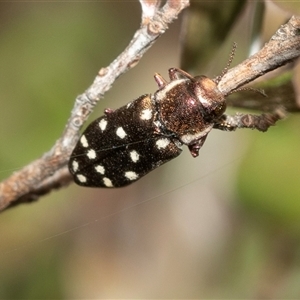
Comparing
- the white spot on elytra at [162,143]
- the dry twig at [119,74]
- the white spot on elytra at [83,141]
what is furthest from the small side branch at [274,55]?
the white spot on elytra at [83,141]

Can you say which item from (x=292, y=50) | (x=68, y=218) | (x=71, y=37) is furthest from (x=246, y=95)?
(x=71, y=37)

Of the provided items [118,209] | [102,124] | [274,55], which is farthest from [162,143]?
[118,209]

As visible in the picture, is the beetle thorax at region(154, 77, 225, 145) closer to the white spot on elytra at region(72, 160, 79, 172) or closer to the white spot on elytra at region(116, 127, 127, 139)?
the white spot on elytra at region(116, 127, 127, 139)

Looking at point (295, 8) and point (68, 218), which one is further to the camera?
point (68, 218)

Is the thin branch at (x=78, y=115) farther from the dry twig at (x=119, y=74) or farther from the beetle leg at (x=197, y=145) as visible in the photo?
the beetle leg at (x=197, y=145)

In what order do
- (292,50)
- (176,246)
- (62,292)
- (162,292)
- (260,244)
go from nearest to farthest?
(292,50)
(260,244)
(62,292)
(162,292)
(176,246)

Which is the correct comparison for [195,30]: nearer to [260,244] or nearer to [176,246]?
[260,244]
